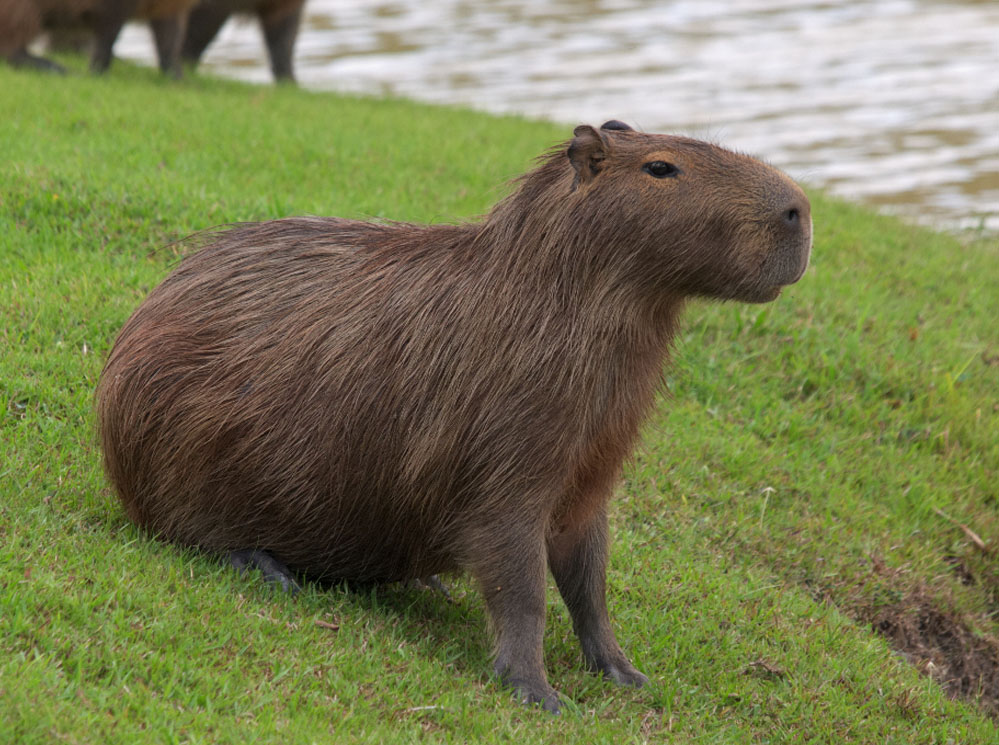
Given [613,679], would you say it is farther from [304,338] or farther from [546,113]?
[546,113]

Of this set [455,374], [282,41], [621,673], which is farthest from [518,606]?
[282,41]

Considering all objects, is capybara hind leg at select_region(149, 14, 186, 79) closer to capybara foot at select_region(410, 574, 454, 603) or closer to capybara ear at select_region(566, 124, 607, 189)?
capybara foot at select_region(410, 574, 454, 603)

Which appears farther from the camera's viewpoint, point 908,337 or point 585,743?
point 908,337

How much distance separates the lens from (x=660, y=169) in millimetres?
3480

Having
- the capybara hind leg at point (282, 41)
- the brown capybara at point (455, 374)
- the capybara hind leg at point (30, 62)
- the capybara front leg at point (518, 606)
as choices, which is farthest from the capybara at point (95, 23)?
the capybara front leg at point (518, 606)

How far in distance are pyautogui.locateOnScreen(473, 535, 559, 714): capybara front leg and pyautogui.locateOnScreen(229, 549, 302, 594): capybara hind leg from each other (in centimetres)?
59

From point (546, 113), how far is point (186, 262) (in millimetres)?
7120

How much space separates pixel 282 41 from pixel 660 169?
27.6ft

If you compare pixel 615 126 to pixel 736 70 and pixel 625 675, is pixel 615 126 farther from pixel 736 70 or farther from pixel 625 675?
pixel 736 70

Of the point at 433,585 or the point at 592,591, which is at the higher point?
the point at 592,591

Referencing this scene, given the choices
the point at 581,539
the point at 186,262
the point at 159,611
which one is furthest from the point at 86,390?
the point at 581,539

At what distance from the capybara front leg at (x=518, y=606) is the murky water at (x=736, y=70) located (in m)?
5.42

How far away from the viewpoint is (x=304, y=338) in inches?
148

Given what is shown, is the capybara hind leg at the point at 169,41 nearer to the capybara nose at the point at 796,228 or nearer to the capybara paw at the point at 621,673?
the capybara paw at the point at 621,673
